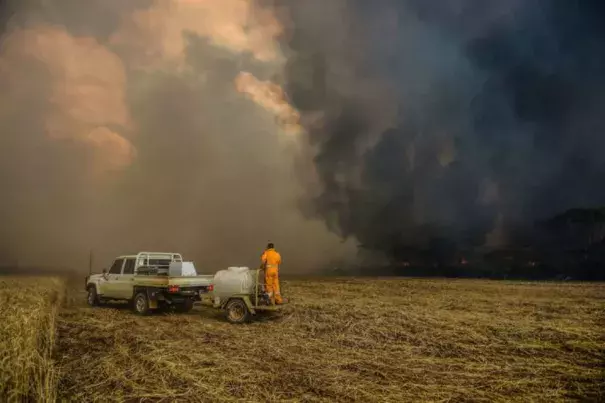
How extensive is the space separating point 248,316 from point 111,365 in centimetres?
723

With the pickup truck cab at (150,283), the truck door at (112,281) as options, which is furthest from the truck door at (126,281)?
the truck door at (112,281)

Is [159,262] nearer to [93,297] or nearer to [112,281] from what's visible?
[112,281]

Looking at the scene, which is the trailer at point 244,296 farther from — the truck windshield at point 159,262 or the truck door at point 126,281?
the truck door at point 126,281

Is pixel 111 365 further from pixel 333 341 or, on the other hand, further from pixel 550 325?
pixel 550 325

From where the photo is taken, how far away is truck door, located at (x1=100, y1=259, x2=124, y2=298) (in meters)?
20.7

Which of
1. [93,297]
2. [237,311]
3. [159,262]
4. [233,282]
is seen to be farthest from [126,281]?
[237,311]

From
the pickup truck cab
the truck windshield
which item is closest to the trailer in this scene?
the pickup truck cab

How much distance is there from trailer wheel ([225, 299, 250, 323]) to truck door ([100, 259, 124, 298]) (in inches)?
267

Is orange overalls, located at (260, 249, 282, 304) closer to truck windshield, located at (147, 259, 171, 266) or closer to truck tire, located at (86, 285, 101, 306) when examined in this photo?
truck windshield, located at (147, 259, 171, 266)

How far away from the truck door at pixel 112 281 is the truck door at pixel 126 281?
18 cm

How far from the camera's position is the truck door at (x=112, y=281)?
68.0ft

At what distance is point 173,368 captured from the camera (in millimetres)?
9703

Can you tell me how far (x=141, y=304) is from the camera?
18922 millimetres

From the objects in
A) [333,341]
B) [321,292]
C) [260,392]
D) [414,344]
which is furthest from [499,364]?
[321,292]
